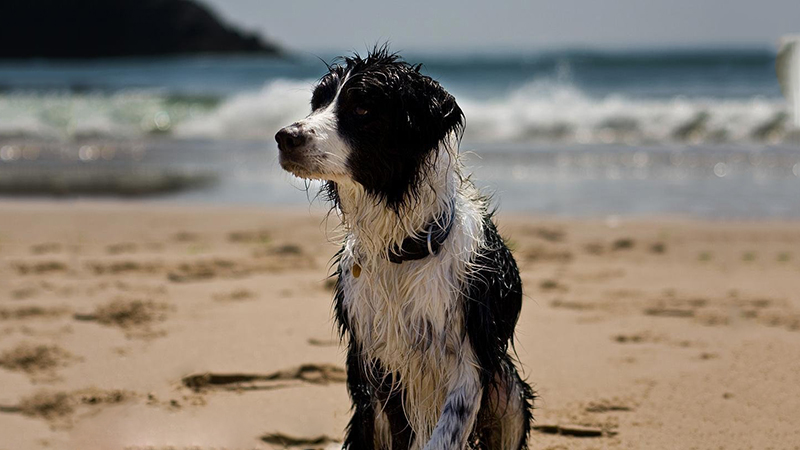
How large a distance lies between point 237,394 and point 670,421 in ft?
6.71

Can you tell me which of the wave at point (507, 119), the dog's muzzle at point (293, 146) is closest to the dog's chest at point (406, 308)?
the dog's muzzle at point (293, 146)

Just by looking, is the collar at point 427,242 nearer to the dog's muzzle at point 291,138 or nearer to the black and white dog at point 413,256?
the black and white dog at point 413,256

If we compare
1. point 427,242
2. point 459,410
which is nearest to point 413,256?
point 427,242

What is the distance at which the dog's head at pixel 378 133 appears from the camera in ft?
8.55

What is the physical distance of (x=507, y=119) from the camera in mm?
17672

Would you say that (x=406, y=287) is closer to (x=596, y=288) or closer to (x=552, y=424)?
(x=552, y=424)

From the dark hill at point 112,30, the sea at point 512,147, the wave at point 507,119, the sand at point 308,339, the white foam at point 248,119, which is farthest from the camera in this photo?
the dark hill at point 112,30

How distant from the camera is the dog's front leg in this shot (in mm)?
2777

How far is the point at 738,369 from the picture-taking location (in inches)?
167

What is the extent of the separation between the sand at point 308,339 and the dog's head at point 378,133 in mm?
497

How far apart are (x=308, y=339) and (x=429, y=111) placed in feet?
8.00

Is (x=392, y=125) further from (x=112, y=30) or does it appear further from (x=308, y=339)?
(x=112, y=30)

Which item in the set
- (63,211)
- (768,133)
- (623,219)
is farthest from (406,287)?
(768,133)

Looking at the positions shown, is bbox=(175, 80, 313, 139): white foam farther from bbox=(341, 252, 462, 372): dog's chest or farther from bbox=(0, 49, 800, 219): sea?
bbox=(341, 252, 462, 372): dog's chest
